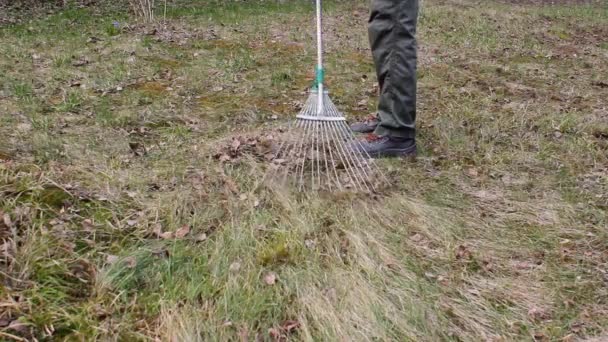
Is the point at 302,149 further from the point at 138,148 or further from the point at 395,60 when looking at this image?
the point at 138,148

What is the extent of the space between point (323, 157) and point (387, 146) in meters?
0.47

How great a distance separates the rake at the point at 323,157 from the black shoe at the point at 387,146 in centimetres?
16

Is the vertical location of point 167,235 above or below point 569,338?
above

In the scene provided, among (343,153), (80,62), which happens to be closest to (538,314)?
(343,153)

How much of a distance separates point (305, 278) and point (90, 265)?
28.6 inches

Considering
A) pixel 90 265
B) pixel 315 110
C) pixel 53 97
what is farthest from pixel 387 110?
pixel 53 97

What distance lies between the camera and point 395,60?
2.91 metres

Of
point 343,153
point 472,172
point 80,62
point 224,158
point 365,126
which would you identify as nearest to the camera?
point 343,153

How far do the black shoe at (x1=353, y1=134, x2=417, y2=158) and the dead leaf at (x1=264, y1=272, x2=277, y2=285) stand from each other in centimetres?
120

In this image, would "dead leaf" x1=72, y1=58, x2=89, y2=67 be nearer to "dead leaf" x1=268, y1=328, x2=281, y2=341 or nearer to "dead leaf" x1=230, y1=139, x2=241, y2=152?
"dead leaf" x1=230, y1=139, x2=241, y2=152

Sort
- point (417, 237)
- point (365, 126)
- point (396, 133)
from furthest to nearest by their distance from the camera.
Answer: point (365, 126), point (396, 133), point (417, 237)

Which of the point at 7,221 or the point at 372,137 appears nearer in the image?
the point at 7,221

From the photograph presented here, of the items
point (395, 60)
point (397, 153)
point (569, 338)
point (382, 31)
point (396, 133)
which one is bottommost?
point (569, 338)

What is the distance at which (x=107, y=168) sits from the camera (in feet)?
8.61
